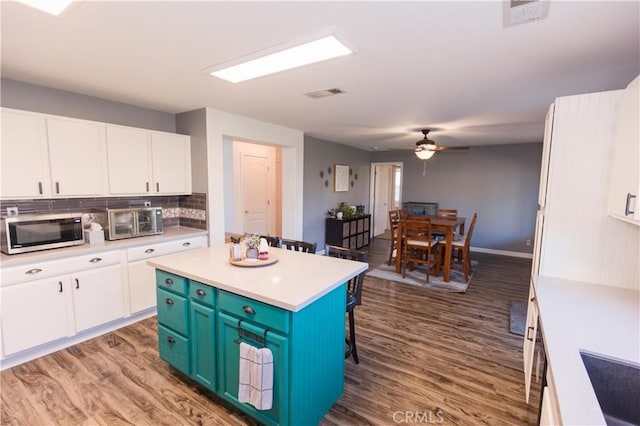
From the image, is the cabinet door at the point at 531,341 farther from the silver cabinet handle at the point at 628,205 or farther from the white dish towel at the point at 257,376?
the white dish towel at the point at 257,376

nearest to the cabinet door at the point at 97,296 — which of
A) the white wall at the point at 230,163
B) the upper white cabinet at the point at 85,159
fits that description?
the upper white cabinet at the point at 85,159

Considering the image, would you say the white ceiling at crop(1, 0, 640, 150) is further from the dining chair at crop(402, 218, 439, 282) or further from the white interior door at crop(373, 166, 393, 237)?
the white interior door at crop(373, 166, 393, 237)

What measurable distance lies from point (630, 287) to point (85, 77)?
418 cm

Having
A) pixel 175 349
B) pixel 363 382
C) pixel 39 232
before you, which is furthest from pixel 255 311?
pixel 39 232

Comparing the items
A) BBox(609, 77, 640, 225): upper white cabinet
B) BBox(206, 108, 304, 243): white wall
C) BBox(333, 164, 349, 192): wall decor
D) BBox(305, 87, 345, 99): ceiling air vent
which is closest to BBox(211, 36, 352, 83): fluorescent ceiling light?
BBox(305, 87, 345, 99): ceiling air vent

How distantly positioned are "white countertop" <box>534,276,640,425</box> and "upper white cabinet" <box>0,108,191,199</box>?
3622 millimetres

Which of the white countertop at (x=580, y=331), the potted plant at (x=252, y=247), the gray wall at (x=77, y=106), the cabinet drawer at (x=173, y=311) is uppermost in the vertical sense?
the gray wall at (x=77, y=106)

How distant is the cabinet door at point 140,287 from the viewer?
2.98 metres

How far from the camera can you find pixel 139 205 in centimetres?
356

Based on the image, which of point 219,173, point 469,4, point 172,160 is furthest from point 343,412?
point 172,160

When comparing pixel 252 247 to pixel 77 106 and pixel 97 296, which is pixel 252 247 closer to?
pixel 97 296

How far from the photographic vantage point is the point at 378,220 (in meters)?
8.44

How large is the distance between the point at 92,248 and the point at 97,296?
46 centimetres

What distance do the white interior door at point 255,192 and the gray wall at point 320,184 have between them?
36.9 inches
